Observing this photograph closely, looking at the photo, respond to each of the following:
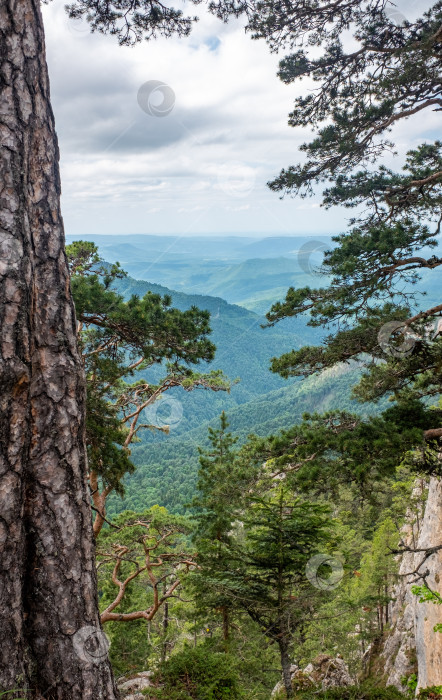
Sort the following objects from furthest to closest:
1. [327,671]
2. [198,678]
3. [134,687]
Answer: [327,671] → [134,687] → [198,678]

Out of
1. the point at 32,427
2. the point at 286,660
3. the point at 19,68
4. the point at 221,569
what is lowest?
the point at 286,660

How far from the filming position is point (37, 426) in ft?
7.25

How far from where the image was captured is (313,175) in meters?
7.24

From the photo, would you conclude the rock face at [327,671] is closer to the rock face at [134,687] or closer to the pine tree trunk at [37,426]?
the rock face at [134,687]

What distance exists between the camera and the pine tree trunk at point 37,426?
2.01 metres

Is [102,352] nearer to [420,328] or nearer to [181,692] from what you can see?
[181,692]

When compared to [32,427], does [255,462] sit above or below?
below

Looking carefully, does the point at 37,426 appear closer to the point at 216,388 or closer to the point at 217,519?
the point at 216,388

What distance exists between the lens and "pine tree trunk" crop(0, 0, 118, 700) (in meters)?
2.01

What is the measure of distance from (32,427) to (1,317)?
1.94 feet

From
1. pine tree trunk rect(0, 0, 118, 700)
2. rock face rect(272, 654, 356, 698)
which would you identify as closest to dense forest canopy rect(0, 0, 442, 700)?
pine tree trunk rect(0, 0, 118, 700)

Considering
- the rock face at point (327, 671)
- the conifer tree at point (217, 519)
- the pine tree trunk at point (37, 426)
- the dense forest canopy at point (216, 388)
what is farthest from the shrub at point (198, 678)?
the rock face at point (327, 671)

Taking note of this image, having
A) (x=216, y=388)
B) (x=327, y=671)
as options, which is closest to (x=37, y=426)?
(x=216, y=388)

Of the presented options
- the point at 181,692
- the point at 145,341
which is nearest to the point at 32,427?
the point at 181,692
